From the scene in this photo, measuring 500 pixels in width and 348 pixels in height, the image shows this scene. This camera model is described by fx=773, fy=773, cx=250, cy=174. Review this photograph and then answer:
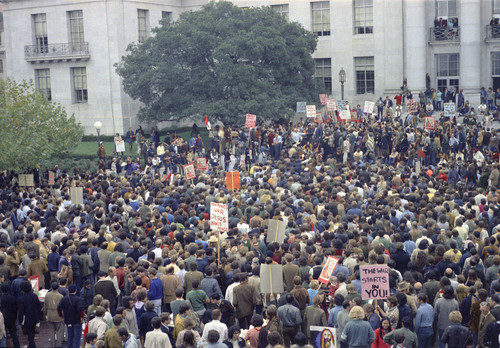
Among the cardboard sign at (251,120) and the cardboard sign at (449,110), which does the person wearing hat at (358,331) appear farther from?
the cardboard sign at (449,110)

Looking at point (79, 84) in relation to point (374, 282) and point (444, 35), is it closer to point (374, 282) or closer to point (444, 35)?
point (444, 35)

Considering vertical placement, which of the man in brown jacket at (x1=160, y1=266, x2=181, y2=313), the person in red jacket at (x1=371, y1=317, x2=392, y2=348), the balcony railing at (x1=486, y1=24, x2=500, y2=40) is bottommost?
the person in red jacket at (x1=371, y1=317, x2=392, y2=348)

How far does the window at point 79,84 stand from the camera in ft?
184

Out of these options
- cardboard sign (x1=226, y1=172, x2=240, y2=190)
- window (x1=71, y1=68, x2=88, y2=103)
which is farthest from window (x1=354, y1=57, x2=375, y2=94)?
Result: cardboard sign (x1=226, y1=172, x2=240, y2=190)

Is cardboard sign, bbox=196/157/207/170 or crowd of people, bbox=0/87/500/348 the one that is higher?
cardboard sign, bbox=196/157/207/170

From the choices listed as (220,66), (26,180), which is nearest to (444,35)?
(220,66)

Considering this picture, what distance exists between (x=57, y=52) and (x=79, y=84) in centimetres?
280

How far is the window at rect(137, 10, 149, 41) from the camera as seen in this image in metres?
56.1

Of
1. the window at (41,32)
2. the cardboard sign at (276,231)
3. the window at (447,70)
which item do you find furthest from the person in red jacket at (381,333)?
the window at (41,32)

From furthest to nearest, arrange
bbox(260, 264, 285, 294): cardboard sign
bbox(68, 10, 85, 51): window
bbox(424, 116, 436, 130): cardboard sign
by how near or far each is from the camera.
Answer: bbox(68, 10, 85, 51): window, bbox(424, 116, 436, 130): cardboard sign, bbox(260, 264, 285, 294): cardboard sign

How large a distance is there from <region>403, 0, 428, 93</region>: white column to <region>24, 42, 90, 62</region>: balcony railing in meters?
22.4

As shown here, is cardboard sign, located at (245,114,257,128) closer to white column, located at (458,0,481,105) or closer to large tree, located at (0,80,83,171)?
large tree, located at (0,80,83,171)

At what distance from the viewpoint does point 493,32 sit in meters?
50.9

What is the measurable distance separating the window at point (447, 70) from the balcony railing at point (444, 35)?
3.43ft
